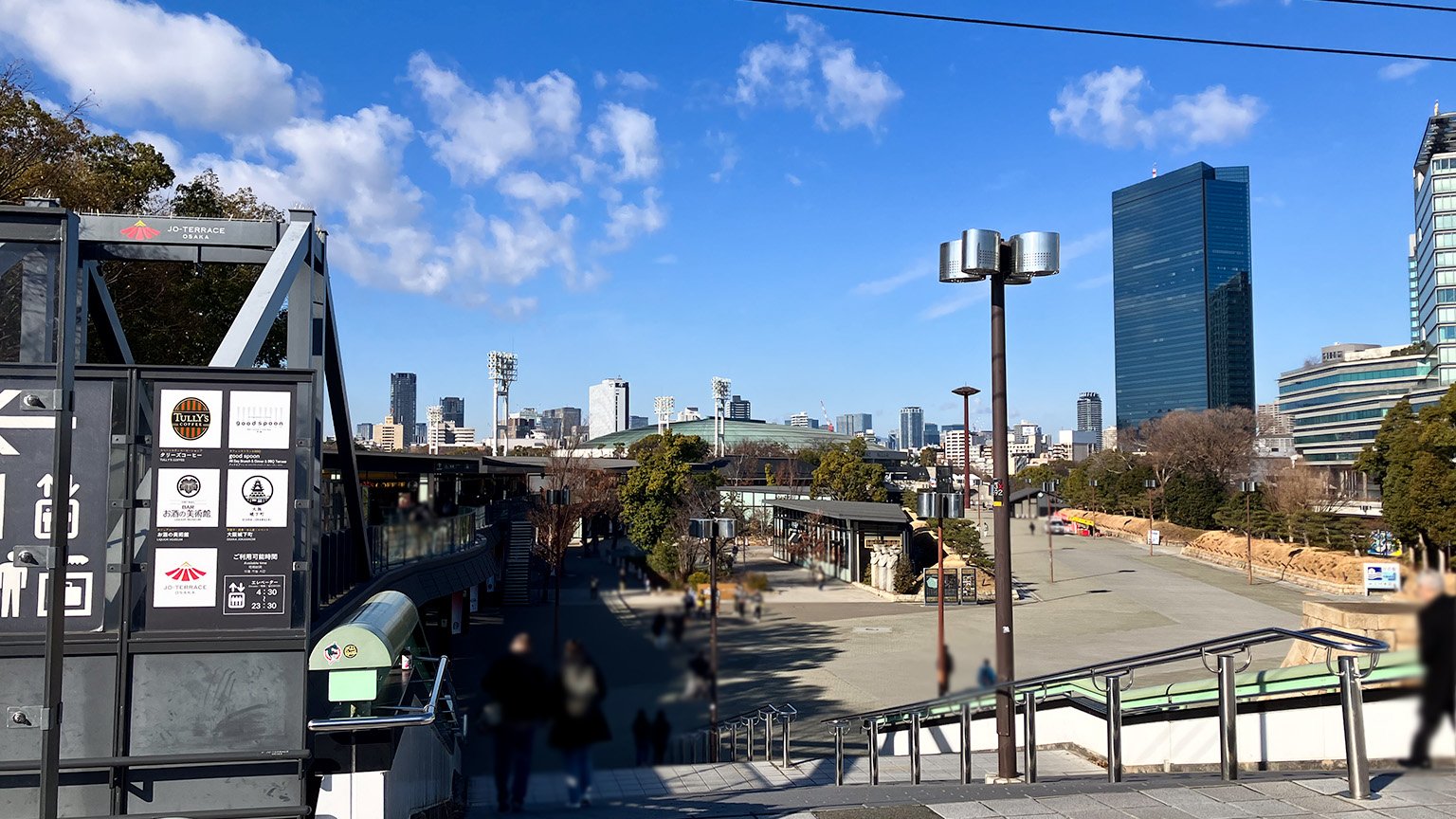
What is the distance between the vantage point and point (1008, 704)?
8438 millimetres

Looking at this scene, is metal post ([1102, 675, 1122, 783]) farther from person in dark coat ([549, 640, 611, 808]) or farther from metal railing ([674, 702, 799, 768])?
metal railing ([674, 702, 799, 768])

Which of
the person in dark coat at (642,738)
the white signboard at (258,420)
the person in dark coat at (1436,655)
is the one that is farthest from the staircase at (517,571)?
the person in dark coat at (1436,655)

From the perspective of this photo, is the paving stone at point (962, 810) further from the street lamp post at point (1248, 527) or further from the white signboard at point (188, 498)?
the street lamp post at point (1248, 527)

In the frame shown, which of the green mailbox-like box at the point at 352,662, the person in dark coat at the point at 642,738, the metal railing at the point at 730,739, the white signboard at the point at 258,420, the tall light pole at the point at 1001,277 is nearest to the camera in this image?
the white signboard at the point at 258,420

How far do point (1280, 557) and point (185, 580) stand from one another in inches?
1719

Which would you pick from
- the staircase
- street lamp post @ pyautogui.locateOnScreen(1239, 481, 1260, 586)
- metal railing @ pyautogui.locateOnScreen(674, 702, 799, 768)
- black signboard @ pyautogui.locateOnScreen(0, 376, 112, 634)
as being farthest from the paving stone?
street lamp post @ pyautogui.locateOnScreen(1239, 481, 1260, 586)

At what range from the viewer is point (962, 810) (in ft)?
18.5

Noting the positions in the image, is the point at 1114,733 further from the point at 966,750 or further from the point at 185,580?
the point at 185,580

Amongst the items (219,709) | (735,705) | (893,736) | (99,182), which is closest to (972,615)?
(735,705)

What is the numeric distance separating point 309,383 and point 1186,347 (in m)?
220

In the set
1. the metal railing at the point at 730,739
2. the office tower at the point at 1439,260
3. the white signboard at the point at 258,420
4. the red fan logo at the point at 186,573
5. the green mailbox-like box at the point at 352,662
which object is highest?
the office tower at the point at 1439,260

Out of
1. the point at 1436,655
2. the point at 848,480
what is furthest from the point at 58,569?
the point at 848,480

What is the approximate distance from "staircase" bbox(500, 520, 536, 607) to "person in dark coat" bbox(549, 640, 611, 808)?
23.0 m

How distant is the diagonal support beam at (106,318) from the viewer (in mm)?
8375
